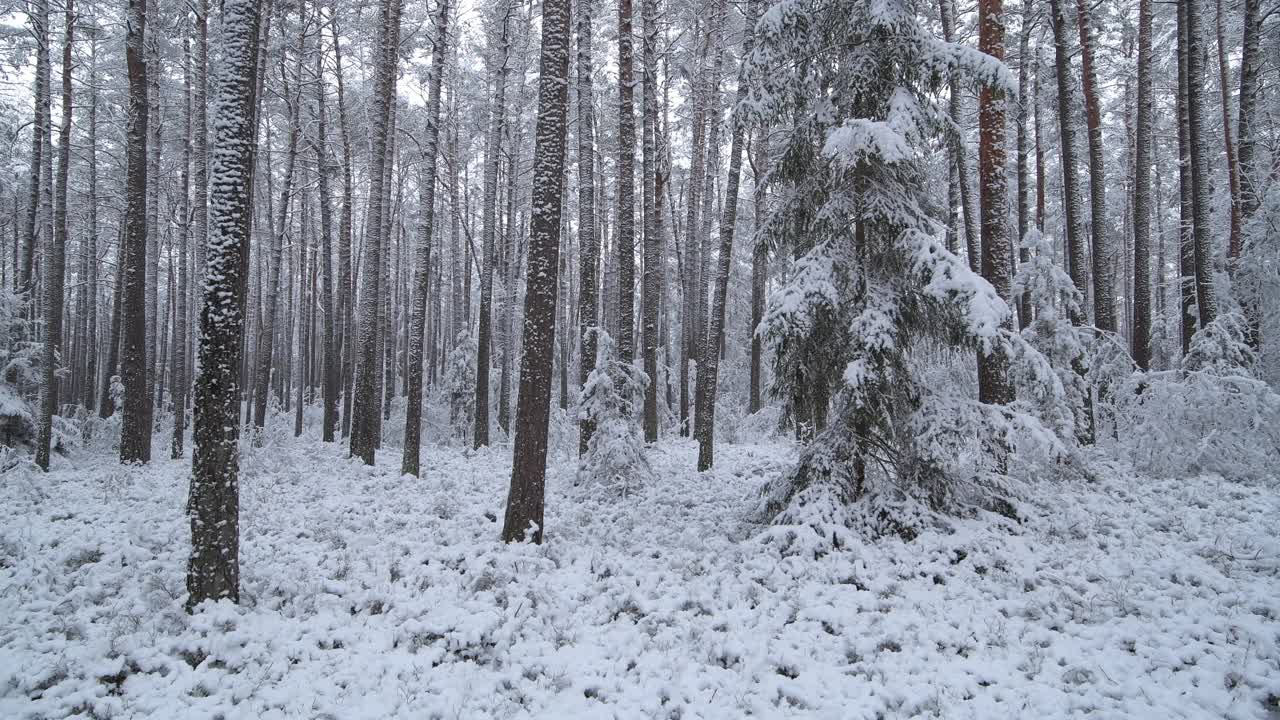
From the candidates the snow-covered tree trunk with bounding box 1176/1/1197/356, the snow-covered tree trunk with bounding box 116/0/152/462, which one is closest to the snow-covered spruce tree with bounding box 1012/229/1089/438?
the snow-covered tree trunk with bounding box 1176/1/1197/356

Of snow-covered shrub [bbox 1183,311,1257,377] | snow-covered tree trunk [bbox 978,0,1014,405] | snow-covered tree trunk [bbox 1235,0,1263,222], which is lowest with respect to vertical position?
snow-covered shrub [bbox 1183,311,1257,377]

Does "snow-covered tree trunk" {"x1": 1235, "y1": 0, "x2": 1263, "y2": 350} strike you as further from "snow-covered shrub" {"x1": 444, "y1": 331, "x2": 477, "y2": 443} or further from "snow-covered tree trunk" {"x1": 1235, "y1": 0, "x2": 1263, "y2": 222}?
"snow-covered shrub" {"x1": 444, "y1": 331, "x2": 477, "y2": 443}

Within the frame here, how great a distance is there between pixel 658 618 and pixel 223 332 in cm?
476

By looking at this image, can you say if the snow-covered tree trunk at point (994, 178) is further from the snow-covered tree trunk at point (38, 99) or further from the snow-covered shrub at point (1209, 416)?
the snow-covered tree trunk at point (38, 99)

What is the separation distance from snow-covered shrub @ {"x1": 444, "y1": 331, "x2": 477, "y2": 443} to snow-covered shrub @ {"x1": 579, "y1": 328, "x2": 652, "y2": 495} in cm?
888

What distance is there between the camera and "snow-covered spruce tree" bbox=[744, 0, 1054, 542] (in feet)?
22.6

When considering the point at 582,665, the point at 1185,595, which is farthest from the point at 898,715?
the point at 1185,595

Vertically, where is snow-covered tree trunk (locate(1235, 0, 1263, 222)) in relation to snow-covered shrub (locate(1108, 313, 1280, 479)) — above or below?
above

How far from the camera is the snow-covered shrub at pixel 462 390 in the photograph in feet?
62.0

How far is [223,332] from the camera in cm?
527

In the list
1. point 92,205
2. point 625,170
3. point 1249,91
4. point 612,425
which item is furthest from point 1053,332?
point 92,205

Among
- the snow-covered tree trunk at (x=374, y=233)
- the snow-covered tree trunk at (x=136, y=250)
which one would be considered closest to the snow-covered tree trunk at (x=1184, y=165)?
the snow-covered tree trunk at (x=374, y=233)

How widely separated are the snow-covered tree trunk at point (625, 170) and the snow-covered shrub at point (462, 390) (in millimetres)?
8154

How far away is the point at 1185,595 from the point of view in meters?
5.18
